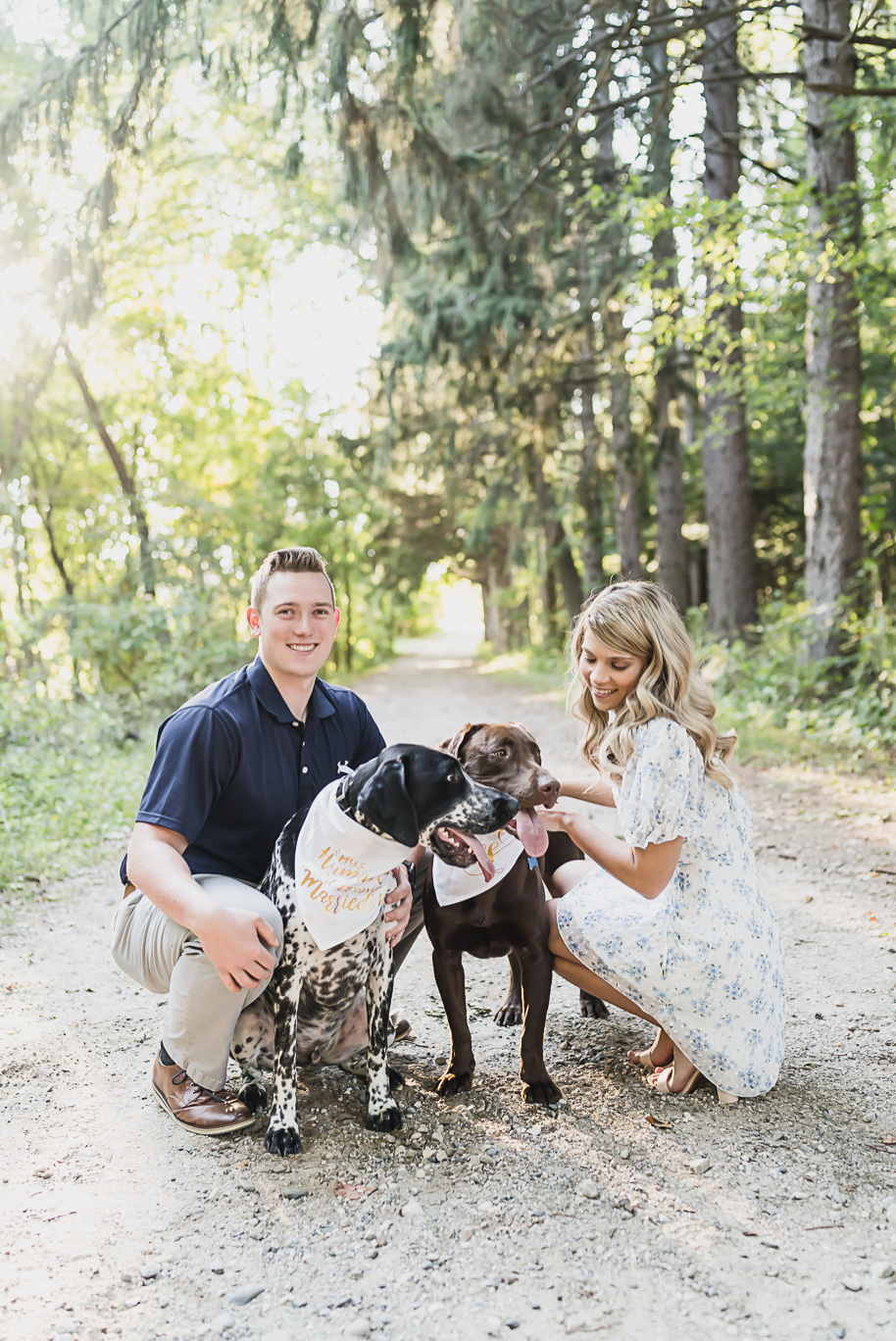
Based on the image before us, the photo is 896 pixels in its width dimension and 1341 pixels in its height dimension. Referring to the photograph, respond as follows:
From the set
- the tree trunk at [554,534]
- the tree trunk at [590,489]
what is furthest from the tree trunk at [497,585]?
the tree trunk at [590,489]

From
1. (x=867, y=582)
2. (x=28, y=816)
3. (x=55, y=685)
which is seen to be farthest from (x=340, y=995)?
(x=55, y=685)

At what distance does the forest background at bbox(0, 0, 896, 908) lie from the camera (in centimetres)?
797

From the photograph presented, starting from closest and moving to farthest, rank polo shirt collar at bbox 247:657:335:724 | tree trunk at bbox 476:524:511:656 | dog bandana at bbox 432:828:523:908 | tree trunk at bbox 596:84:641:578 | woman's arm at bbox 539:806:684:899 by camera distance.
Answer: woman's arm at bbox 539:806:684:899 < dog bandana at bbox 432:828:523:908 < polo shirt collar at bbox 247:657:335:724 < tree trunk at bbox 596:84:641:578 < tree trunk at bbox 476:524:511:656

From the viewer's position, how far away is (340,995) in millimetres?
2926

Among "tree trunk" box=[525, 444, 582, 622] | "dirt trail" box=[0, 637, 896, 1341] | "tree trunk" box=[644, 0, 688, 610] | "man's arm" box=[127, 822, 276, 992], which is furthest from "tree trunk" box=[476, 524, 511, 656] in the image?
"man's arm" box=[127, 822, 276, 992]

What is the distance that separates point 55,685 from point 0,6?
7.52 m

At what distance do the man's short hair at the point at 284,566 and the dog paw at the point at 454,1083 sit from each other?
5.44ft

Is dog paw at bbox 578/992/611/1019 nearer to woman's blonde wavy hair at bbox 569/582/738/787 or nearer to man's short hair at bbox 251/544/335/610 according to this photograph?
woman's blonde wavy hair at bbox 569/582/738/787

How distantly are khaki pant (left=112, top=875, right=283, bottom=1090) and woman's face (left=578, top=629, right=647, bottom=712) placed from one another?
4.08 ft

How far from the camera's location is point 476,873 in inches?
121

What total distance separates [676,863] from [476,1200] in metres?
1.11

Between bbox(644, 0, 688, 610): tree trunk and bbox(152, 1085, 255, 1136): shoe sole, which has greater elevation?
bbox(644, 0, 688, 610): tree trunk

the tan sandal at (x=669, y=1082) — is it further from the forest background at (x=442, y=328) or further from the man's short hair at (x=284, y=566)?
the forest background at (x=442, y=328)

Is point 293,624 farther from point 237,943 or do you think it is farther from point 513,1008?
point 513,1008
